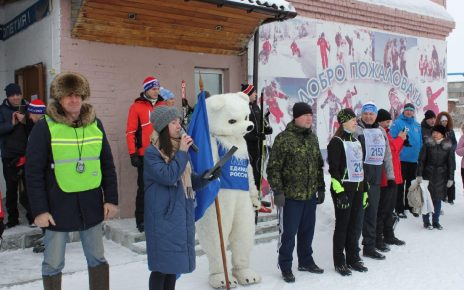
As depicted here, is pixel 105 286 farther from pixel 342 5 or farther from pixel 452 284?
pixel 342 5

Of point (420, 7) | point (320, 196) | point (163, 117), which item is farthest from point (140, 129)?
point (420, 7)

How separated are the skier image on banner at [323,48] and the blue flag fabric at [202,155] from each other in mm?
5734

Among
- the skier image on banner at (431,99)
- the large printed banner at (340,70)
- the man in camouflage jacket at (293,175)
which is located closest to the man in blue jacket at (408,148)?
the large printed banner at (340,70)

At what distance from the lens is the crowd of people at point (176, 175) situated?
337 cm

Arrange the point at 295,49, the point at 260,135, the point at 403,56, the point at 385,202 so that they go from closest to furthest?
the point at 385,202 < the point at 260,135 < the point at 295,49 < the point at 403,56

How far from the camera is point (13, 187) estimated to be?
601 cm

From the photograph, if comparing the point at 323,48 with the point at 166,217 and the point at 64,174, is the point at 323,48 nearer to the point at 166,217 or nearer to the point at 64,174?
the point at 166,217

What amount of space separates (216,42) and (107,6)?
6.79 ft

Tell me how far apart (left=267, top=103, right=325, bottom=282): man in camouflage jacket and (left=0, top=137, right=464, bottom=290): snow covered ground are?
0.41m

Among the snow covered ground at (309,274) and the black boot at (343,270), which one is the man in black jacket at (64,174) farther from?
the black boot at (343,270)

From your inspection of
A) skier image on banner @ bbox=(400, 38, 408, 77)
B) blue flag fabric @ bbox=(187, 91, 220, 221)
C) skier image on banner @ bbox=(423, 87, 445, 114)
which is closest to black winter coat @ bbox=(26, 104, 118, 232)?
blue flag fabric @ bbox=(187, 91, 220, 221)

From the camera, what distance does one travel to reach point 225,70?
26.3ft

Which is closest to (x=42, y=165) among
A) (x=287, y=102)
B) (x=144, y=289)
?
(x=144, y=289)

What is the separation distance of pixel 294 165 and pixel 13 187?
3707mm
